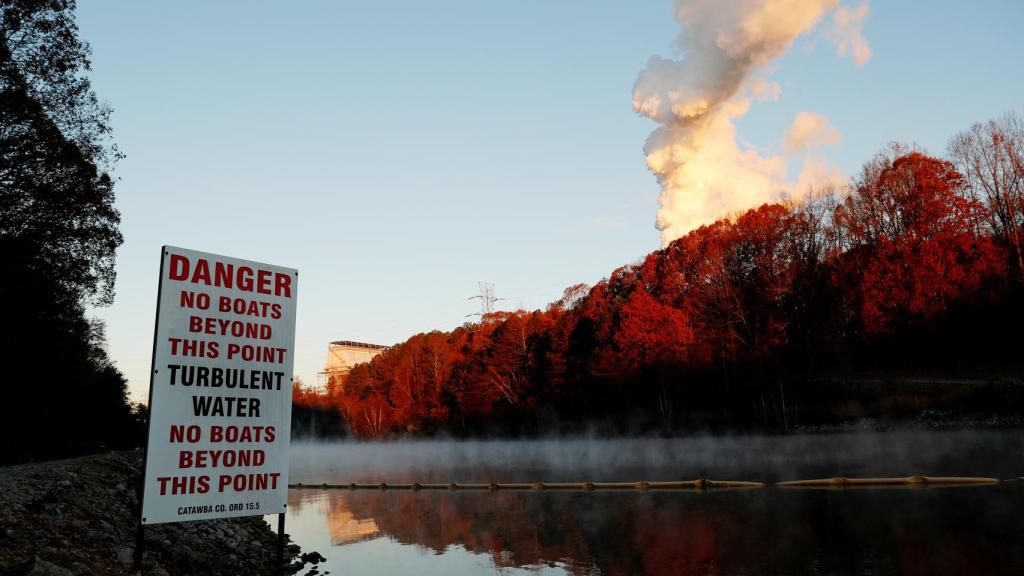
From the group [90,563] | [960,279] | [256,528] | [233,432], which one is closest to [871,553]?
[233,432]

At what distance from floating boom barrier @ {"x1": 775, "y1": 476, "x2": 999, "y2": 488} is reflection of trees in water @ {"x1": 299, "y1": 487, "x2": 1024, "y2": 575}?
5.22 ft

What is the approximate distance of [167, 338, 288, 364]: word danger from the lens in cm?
798

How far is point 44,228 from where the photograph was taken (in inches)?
880

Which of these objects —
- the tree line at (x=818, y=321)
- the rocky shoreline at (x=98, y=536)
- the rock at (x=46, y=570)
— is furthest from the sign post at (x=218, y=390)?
the tree line at (x=818, y=321)

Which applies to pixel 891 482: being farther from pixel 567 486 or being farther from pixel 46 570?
pixel 46 570

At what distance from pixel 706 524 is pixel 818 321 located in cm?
4366

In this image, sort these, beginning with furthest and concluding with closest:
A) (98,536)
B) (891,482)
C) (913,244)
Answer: (913,244) → (891,482) → (98,536)

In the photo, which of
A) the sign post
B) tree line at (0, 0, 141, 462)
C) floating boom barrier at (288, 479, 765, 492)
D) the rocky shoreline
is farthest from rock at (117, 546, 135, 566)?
floating boom barrier at (288, 479, 765, 492)

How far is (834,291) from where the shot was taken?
55.5 meters

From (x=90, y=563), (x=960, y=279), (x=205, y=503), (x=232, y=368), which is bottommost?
(x=90, y=563)

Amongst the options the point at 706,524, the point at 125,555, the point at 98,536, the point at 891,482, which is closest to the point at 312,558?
the point at 98,536

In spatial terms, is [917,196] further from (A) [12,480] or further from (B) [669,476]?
(A) [12,480]

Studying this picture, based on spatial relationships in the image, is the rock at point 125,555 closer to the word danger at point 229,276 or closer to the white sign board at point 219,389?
the white sign board at point 219,389

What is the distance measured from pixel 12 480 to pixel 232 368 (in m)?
5.88
